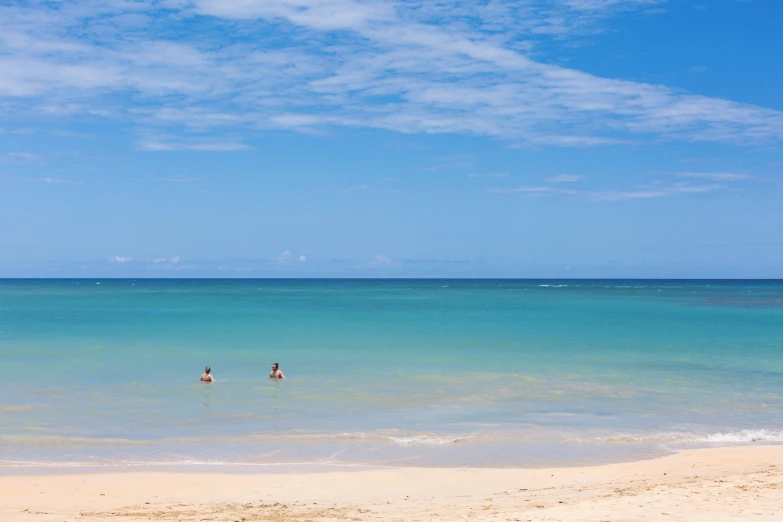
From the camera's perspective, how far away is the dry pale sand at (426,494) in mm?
8305

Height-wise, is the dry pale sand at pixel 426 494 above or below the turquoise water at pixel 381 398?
below

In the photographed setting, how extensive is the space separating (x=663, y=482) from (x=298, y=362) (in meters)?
16.7

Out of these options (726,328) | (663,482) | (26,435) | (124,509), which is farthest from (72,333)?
(726,328)

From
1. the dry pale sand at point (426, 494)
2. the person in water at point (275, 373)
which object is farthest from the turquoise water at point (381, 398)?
the dry pale sand at point (426, 494)

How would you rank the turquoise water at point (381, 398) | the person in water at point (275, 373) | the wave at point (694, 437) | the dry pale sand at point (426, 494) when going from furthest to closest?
the person in water at point (275, 373) < the wave at point (694, 437) < the turquoise water at point (381, 398) < the dry pale sand at point (426, 494)

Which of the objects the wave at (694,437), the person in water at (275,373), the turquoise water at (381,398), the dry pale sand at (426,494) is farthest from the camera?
the person in water at (275,373)

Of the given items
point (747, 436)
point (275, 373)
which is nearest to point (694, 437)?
point (747, 436)

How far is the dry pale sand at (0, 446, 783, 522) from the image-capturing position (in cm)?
830

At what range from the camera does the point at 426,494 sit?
381 inches

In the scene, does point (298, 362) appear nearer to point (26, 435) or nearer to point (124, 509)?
point (26, 435)

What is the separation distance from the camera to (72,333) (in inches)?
1414

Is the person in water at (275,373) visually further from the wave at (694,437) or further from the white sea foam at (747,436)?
the white sea foam at (747,436)

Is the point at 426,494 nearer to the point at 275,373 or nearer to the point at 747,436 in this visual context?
the point at 747,436

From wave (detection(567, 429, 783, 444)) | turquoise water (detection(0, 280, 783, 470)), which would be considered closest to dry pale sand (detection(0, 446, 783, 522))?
turquoise water (detection(0, 280, 783, 470))
